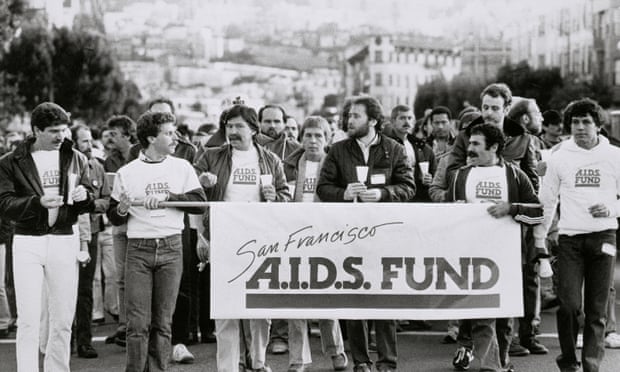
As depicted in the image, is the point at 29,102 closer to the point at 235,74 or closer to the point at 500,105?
the point at 235,74

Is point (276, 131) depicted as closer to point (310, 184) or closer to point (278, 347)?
point (310, 184)

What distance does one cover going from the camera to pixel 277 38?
10125 cm

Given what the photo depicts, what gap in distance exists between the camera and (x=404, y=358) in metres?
9.26

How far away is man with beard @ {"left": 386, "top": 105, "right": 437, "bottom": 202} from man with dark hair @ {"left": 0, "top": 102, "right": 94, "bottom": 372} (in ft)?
14.7

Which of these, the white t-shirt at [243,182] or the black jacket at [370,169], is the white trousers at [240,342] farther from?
the black jacket at [370,169]

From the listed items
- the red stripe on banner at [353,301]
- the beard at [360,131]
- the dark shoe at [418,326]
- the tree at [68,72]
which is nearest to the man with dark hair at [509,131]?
the beard at [360,131]

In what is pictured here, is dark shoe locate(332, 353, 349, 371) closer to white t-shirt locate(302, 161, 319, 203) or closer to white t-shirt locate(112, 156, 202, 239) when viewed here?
white t-shirt locate(302, 161, 319, 203)

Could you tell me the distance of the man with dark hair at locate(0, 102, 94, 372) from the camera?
7.43 m

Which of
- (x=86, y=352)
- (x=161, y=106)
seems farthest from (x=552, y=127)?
(x=86, y=352)

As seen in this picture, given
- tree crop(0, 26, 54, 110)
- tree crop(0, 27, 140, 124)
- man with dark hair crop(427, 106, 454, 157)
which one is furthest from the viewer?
tree crop(0, 27, 140, 124)

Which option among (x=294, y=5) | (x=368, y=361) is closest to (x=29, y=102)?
(x=294, y=5)

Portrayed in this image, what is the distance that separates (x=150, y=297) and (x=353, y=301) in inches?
63.1

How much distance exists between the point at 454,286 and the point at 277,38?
95.0m

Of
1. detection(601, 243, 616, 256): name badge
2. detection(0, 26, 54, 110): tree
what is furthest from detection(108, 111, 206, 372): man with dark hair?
detection(0, 26, 54, 110): tree
